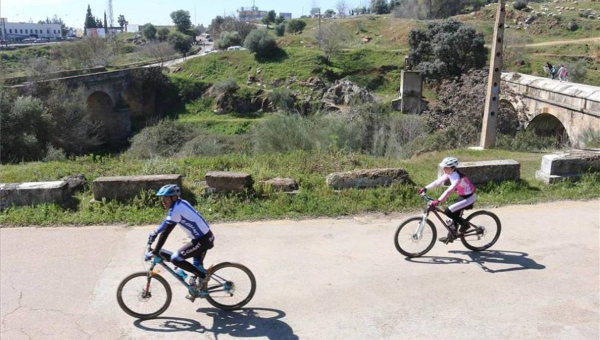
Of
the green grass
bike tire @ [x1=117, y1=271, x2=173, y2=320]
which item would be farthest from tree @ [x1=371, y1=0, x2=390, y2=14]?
bike tire @ [x1=117, y1=271, x2=173, y2=320]

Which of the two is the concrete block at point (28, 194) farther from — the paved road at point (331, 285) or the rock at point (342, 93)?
the rock at point (342, 93)

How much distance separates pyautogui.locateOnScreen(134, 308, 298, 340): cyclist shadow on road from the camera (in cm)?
488

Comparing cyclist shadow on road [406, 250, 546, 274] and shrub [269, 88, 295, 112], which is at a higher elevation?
shrub [269, 88, 295, 112]

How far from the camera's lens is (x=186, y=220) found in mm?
5020

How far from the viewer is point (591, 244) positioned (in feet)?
23.0

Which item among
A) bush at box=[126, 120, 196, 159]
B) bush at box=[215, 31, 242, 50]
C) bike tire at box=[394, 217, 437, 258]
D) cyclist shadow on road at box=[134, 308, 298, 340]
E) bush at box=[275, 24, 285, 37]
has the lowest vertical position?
bush at box=[126, 120, 196, 159]

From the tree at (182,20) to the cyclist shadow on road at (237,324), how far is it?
10202 centimetres

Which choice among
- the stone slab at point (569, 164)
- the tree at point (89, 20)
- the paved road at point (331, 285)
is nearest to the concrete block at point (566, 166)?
the stone slab at point (569, 164)

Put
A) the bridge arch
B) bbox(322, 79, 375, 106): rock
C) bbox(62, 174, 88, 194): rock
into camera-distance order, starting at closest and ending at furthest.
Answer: bbox(62, 174, 88, 194): rock, the bridge arch, bbox(322, 79, 375, 106): rock

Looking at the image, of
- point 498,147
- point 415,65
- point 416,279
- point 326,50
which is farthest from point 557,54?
point 416,279

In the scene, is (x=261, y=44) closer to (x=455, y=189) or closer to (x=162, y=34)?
(x=162, y=34)

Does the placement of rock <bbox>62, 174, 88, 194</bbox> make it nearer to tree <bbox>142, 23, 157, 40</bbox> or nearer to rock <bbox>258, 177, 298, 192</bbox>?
rock <bbox>258, 177, 298, 192</bbox>

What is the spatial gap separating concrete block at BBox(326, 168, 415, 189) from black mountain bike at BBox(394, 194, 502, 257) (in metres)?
2.43

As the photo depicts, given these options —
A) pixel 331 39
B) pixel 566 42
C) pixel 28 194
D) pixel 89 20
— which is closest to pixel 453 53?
pixel 331 39
